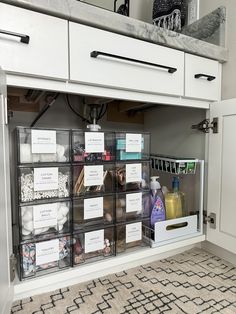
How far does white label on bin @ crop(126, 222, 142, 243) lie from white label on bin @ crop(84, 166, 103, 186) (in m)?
0.22

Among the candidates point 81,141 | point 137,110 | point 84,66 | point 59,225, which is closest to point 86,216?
point 59,225

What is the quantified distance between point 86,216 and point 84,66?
489mm

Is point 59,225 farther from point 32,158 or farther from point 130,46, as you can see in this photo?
point 130,46

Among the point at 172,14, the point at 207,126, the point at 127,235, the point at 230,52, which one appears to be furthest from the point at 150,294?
the point at 172,14

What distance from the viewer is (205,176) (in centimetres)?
106

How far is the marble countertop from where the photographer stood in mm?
632

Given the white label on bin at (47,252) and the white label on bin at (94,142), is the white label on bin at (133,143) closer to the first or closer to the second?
the white label on bin at (94,142)

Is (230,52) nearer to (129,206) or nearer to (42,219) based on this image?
(129,206)

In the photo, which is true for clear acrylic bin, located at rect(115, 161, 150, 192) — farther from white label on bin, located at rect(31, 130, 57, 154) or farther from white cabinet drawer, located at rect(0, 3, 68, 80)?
white cabinet drawer, located at rect(0, 3, 68, 80)

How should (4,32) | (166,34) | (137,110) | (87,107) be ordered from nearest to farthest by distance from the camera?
(4,32), (166,34), (87,107), (137,110)

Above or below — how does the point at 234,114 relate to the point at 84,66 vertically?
below

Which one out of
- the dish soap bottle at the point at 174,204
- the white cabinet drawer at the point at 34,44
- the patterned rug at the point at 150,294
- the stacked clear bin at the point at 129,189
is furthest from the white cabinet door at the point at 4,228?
the dish soap bottle at the point at 174,204

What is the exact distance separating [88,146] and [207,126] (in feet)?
1.87

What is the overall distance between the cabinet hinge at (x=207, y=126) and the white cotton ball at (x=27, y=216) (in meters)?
0.80
